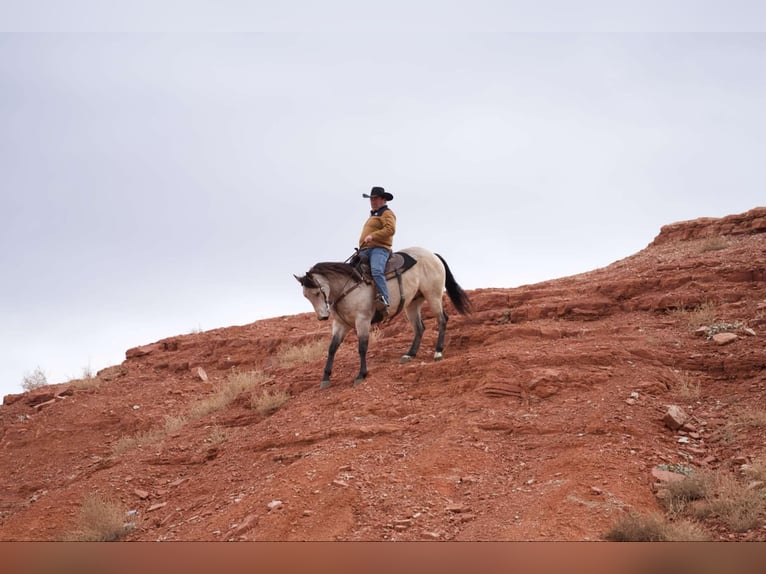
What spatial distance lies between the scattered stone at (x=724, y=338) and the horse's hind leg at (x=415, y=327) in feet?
18.3

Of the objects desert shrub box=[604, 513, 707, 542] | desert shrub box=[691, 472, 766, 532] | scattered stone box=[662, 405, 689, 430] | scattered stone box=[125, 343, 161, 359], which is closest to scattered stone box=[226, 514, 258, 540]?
desert shrub box=[604, 513, 707, 542]

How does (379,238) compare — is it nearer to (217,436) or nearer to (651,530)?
(217,436)

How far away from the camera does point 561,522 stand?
7.52m

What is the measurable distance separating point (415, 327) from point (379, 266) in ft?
5.83

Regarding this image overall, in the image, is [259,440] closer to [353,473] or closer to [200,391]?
[353,473]

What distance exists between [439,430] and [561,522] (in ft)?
11.2

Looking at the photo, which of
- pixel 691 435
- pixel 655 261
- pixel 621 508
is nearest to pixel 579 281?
pixel 655 261

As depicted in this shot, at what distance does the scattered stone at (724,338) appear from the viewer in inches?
481

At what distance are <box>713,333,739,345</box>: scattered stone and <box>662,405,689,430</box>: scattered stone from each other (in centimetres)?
261

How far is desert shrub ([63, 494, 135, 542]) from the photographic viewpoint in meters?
9.70

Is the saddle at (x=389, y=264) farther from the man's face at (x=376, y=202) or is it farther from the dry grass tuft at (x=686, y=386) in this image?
the dry grass tuft at (x=686, y=386)

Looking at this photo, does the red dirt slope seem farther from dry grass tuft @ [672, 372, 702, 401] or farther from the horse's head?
the horse's head

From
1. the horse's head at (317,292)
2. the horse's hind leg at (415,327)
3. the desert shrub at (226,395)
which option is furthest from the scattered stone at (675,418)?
the desert shrub at (226,395)

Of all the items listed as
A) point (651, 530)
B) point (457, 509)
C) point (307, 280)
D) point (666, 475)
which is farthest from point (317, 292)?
point (651, 530)
